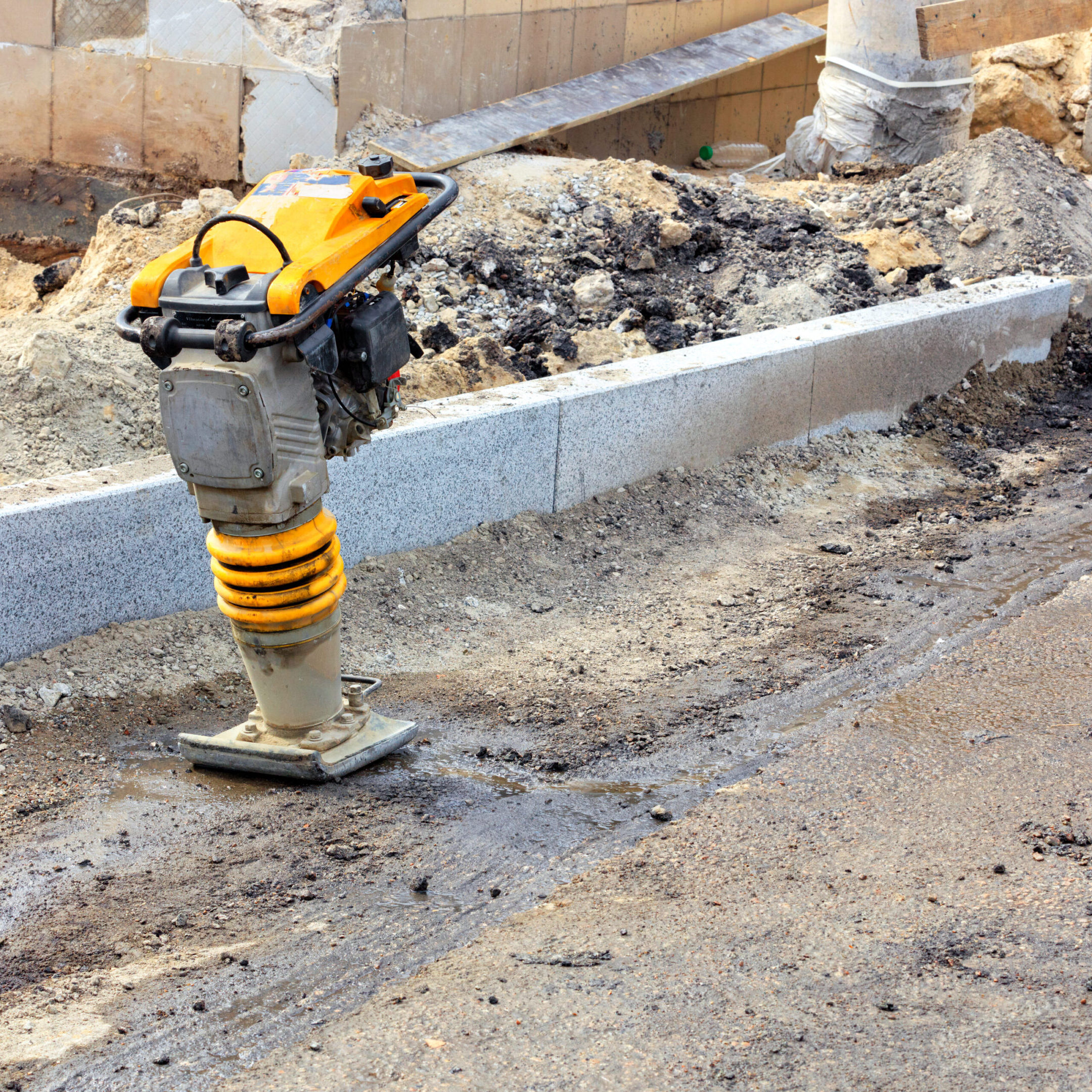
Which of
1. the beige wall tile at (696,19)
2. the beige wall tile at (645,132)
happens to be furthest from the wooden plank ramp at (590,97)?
the beige wall tile at (645,132)

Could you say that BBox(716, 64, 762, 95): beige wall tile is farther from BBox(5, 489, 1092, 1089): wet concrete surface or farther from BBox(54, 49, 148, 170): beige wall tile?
Answer: BBox(5, 489, 1092, 1089): wet concrete surface

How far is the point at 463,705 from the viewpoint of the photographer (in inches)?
145

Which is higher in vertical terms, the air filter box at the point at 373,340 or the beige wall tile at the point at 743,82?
the beige wall tile at the point at 743,82

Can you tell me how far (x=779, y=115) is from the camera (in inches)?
455

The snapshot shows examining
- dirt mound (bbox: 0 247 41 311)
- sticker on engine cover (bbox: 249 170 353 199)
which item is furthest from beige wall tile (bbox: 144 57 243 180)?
sticker on engine cover (bbox: 249 170 353 199)

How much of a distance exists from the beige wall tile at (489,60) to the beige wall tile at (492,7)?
24 millimetres

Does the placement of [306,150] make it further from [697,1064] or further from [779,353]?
[697,1064]

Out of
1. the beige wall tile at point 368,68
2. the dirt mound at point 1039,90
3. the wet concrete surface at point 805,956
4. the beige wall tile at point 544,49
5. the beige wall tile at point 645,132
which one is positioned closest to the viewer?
the wet concrete surface at point 805,956

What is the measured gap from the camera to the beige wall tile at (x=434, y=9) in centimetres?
791

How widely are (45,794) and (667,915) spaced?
65.2 inches

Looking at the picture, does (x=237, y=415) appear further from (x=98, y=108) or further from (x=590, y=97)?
(x=590, y=97)

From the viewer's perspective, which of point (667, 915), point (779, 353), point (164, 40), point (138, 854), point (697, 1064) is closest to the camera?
point (697, 1064)

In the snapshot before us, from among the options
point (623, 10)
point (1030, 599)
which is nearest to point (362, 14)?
point (623, 10)

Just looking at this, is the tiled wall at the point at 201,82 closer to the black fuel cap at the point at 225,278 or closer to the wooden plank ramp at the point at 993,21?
Result: the wooden plank ramp at the point at 993,21
